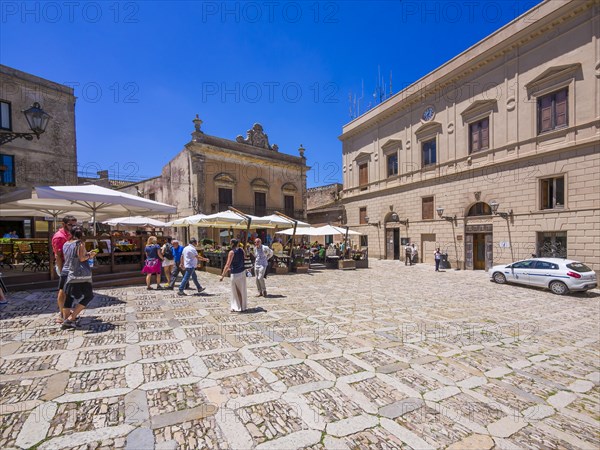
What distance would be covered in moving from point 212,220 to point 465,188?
1435 centimetres

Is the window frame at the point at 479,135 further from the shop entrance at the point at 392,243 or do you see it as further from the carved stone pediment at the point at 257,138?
the carved stone pediment at the point at 257,138

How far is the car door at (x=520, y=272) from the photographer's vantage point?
39.0 feet

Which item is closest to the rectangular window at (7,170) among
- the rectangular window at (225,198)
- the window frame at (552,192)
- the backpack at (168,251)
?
the rectangular window at (225,198)

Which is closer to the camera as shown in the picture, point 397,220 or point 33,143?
point 33,143

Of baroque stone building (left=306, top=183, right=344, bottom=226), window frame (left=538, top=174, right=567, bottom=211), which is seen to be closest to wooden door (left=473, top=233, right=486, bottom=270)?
window frame (left=538, top=174, right=567, bottom=211)

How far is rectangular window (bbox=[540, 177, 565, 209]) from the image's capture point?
537 inches

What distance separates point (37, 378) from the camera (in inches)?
137

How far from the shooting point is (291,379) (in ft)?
12.2

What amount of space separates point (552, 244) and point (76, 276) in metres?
17.8

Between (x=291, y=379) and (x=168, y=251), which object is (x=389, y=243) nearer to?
(x=168, y=251)

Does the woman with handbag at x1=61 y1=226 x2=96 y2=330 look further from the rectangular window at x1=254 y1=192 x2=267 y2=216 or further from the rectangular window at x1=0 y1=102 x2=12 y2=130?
the rectangular window at x1=254 y1=192 x2=267 y2=216

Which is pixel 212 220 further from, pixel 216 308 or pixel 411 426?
pixel 411 426

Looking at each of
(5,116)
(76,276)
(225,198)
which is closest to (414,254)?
(225,198)

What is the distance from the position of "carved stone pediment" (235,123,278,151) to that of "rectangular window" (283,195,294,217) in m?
4.77
